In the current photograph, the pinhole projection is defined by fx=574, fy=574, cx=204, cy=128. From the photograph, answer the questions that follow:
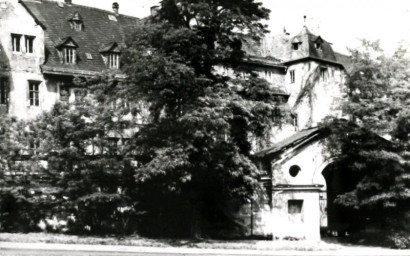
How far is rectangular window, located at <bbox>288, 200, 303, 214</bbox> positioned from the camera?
128 feet

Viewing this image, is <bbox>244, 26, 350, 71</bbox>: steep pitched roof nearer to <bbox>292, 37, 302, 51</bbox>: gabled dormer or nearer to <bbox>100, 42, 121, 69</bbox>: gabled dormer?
<bbox>292, 37, 302, 51</bbox>: gabled dormer

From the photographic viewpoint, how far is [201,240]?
3359 cm

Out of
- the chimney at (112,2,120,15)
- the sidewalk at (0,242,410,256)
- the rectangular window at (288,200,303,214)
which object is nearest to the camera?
the sidewalk at (0,242,410,256)

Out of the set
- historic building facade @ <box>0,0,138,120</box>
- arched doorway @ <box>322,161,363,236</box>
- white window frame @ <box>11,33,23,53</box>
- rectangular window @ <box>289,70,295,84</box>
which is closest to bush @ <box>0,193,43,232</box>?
historic building facade @ <box>0,0,138,120</box>

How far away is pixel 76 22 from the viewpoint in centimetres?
4894

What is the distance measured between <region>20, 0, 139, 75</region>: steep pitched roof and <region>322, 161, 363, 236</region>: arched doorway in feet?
61.1

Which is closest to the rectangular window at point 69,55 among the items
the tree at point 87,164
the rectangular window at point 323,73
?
the tree at point 87,164

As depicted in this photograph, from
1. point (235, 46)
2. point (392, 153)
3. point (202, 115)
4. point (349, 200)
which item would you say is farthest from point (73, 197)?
point (392, 153)

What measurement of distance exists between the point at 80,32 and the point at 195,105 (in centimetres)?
2155

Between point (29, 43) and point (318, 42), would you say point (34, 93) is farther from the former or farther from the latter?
point (318, 42)

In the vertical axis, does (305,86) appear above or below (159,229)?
above

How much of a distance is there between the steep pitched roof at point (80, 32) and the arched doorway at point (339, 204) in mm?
18611

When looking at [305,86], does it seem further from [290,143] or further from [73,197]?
[73,197]

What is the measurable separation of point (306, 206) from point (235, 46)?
39.3ft
